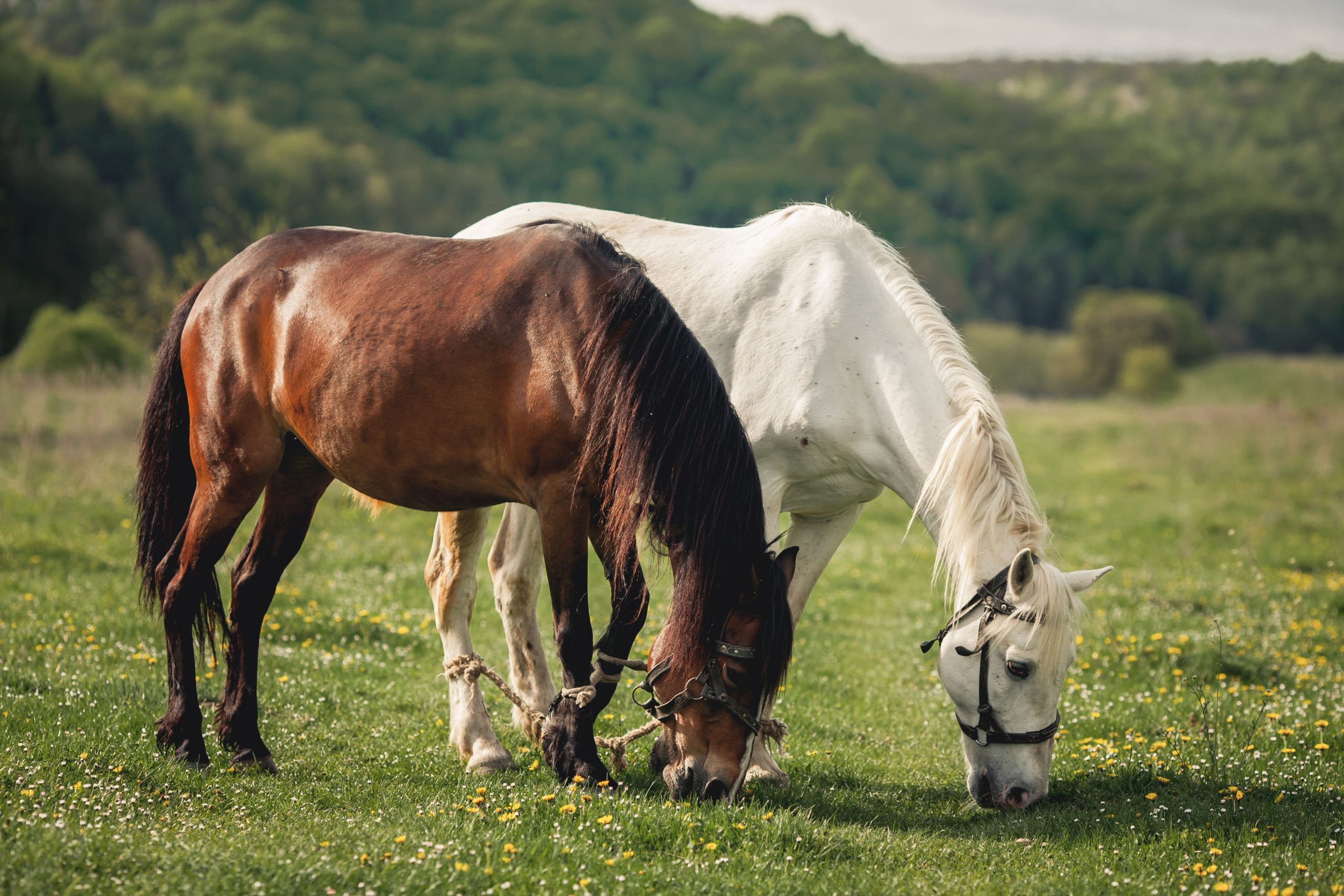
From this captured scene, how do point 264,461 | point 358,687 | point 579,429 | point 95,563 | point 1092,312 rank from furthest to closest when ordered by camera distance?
point 1092,312
point 95,563
point 358,687
point 264,461
point 579,429

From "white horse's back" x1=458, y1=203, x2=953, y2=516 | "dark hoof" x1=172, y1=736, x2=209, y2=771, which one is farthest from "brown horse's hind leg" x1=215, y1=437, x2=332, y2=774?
"white horse's back" x1=458, y1=203, x2=953, y2=516

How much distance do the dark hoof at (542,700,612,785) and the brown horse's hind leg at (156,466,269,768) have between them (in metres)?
1.59

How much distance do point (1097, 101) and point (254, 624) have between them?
6539 inches

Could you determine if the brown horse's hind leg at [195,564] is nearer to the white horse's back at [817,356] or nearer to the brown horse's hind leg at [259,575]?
the brown horse's hind leg at [259,575]

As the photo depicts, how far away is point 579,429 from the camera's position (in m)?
3.89

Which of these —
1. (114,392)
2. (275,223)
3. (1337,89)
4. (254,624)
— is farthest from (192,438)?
(1337,89)

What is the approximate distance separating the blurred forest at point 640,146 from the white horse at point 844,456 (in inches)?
1404

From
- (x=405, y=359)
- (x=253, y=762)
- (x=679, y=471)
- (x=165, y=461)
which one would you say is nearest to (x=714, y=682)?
(x=679, y=471)

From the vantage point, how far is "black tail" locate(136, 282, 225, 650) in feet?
16.1

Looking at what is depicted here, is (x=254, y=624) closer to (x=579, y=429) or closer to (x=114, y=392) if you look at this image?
(x=579, y=429)

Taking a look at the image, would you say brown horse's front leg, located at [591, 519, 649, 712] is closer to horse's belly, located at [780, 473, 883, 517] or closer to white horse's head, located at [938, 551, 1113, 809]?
horse's belly, located at [780, 473, 883, 517]

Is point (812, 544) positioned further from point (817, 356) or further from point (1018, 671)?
point (1018, 671)

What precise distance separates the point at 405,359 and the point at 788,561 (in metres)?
1.73

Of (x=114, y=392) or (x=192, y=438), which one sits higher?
(x=192, y=438)
